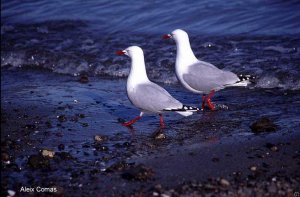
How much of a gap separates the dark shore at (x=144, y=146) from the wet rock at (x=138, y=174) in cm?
1

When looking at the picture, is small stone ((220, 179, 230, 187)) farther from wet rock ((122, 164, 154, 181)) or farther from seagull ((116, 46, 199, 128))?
seagull ((116, 46, 199, 128))

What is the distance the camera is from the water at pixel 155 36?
1062cm

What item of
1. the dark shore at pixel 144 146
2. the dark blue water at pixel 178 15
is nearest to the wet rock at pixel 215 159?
the dark shore at pixel 144 146

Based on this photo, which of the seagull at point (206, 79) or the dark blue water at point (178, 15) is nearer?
the seagull at point (206, 79)

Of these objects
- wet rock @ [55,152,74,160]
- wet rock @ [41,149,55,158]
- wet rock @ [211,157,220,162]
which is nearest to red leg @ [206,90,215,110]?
wet rock @ [211,157,220,162]

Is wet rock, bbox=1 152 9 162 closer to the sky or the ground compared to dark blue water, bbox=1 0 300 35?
closer to the ground

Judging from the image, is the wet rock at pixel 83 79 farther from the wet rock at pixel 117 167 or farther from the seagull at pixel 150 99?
the wet rock at pixel 117 167

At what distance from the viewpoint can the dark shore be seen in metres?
5.28

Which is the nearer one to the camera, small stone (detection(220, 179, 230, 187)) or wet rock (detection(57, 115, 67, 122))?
small stone (detection(220, 179, 230, 187))

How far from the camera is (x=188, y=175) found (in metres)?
5.52

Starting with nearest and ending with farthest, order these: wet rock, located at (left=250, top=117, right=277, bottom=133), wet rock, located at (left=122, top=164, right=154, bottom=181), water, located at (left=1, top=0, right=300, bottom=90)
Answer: wet rock, located at (left=122, top=164, right=154, bottom=181) < wet rock, located at (left=250, top=117, right=277, bottom=133) < water, located at (left=1, top=0, right=300, bottom=90)

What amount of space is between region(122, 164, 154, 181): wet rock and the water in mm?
4236

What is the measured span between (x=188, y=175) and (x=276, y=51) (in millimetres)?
5887

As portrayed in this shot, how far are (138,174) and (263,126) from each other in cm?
210
